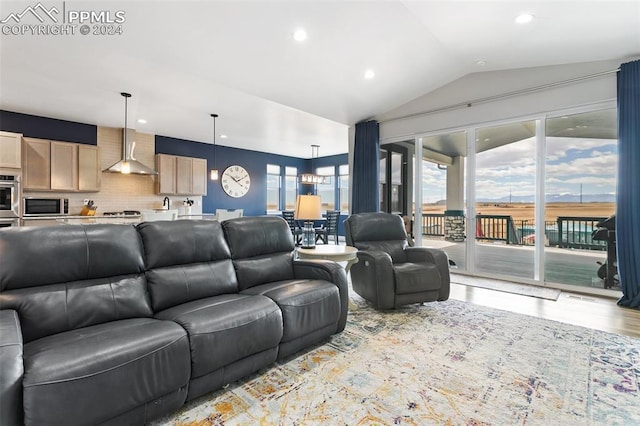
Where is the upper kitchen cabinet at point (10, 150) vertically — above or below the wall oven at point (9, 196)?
above

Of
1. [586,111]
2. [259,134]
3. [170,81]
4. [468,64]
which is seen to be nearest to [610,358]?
[586,111]

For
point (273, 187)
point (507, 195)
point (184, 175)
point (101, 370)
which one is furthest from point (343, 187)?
point (101, 370)

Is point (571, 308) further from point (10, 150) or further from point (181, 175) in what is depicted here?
point (10, 150)

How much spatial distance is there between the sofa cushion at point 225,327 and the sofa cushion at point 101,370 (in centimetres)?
8

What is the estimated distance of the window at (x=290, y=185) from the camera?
10.2m

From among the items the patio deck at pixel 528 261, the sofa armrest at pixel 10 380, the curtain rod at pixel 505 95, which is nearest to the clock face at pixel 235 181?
the curtain rod at pixel 505 95

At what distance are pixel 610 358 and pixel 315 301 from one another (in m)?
2.20

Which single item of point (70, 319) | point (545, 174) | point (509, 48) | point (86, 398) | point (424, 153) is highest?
point (509, 48)

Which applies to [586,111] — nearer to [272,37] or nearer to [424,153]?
[424,153]

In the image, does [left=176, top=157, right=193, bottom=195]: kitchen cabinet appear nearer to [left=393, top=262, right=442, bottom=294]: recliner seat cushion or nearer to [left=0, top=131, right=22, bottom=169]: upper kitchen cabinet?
[left=0, top=131, right=22, bottom=169]: upper kitchen cabinet

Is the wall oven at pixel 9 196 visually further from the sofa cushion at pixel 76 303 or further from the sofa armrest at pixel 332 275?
the sofa armrest at pixel 332 275

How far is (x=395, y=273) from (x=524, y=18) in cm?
291

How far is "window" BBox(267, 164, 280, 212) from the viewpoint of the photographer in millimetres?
9758

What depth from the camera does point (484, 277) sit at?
15.8 ft
